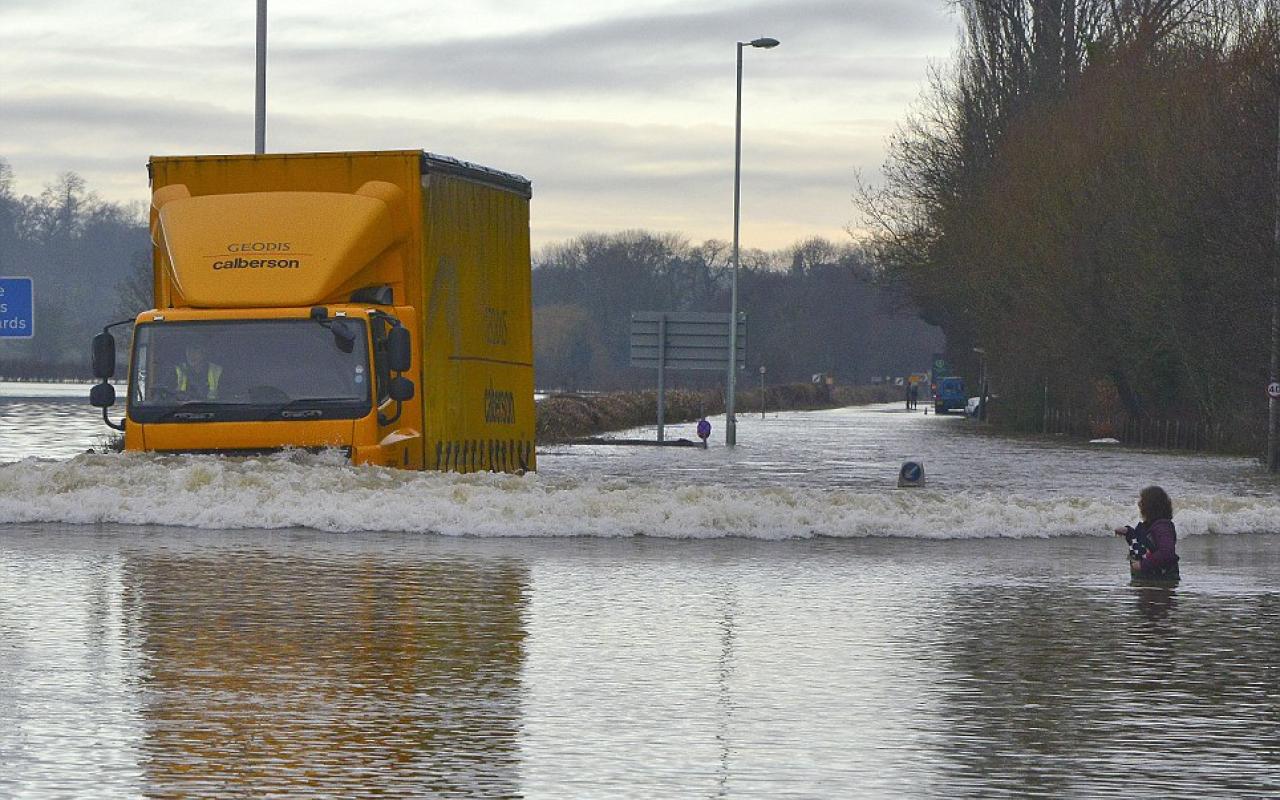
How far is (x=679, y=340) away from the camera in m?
52.9

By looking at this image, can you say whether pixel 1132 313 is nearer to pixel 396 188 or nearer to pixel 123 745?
pixel 396 188

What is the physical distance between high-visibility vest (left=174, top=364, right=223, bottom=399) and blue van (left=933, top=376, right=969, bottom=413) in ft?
291

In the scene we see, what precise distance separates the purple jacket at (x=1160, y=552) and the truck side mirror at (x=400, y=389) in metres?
7.45

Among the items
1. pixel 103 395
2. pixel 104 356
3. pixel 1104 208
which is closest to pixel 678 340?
pixel 1104 208

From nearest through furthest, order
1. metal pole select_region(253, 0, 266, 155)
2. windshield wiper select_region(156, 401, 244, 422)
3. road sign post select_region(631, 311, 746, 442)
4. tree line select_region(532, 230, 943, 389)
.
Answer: windshield wiper select_region(156, 401, 244, 422), metal pole select_region(253, 0, 266, 155), road sign post select_region(631, 311, 746, 442), tree line select_region(532, 230, 943, 389)

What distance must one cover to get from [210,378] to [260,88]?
35.3 feet

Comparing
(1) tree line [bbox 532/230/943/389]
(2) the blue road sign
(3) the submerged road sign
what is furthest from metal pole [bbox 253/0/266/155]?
(1) tree line [bbox 532/230/943/389]

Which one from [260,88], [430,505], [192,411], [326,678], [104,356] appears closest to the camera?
[326,678]

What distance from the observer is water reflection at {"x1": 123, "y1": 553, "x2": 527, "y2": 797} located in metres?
7.87

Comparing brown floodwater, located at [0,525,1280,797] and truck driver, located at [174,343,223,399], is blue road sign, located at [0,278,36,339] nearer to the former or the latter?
truck driver, located at [174,343,223,399]

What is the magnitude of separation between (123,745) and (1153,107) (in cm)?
4566

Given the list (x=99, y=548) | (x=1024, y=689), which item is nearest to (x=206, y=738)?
(x=1024, y=689)

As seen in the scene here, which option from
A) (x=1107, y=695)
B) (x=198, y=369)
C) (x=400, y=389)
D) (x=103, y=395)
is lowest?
(x=1107, y=695)

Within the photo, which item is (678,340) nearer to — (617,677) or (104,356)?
(104,356)
